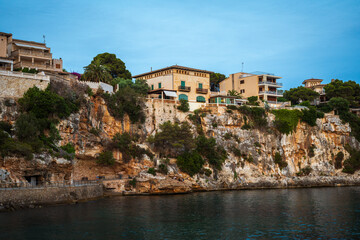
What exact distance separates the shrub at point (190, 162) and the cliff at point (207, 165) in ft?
3.46

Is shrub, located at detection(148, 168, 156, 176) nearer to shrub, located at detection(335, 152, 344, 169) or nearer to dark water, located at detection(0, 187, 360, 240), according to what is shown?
dark water, located at detection(0, 187, 360, 240)

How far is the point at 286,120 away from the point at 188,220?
146ft

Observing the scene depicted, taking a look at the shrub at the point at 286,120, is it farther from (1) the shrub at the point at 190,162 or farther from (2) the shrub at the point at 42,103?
(2) the shrub at the point at 42,103

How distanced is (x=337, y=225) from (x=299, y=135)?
1706 inches

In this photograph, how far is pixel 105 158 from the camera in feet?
175

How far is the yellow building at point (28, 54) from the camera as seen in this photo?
185 ft

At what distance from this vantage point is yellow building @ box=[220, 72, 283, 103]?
280 ft

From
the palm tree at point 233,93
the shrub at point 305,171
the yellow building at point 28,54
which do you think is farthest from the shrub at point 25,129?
the palm tree at point 233,93

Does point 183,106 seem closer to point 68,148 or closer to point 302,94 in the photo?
point 68,148

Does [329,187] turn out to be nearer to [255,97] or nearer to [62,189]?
[255,97]

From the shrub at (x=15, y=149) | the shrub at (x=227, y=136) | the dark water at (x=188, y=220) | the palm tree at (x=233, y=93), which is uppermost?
the palm tree at (x=233, y=93)

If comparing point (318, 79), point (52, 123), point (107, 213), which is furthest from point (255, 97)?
point (107, 213)

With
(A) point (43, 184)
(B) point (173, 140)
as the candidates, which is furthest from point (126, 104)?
(A) point (43, 184)

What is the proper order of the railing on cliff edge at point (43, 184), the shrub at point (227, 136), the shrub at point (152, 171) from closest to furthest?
the railing on cliff edge at point (43, 184), the shrub at point (152, 171), the shrub at point (227, 136)
